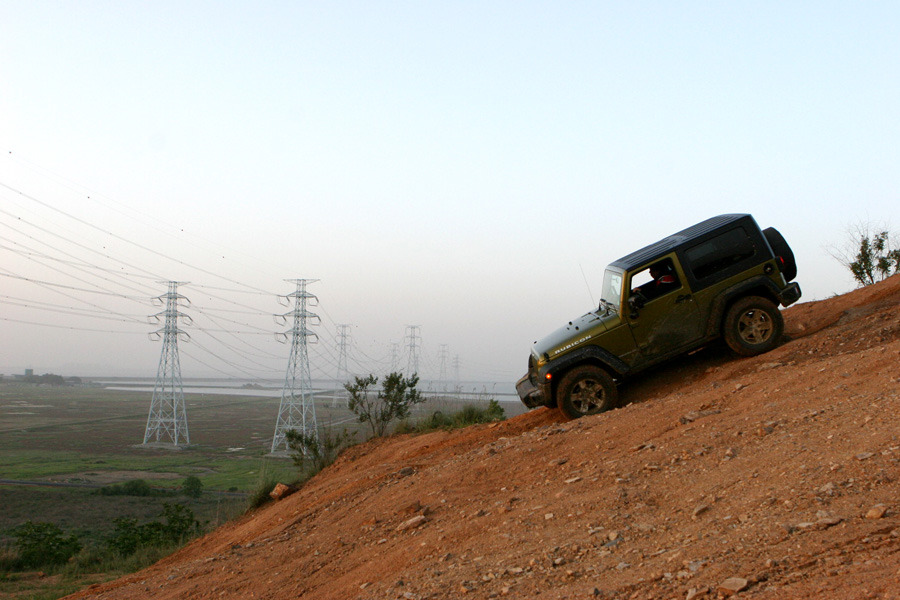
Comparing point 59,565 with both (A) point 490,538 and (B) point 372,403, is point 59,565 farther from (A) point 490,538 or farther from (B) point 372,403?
(A) point 490,538

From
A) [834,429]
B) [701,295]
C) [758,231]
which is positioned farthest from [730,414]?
[758,231]

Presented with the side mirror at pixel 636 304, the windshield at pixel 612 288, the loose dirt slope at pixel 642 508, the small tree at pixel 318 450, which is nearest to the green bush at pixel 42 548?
the small tree at pixel 318 450

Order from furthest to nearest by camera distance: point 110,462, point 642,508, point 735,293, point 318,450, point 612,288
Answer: point 110,462 → point 318,450 → point 612,288 → point 735,293 → point 642,508

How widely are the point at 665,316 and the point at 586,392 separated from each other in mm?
1682

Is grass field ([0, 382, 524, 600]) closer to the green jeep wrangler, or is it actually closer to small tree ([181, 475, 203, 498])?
small tree ([181, 475, 203, 498])

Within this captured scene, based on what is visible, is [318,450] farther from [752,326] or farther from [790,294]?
[790,294]

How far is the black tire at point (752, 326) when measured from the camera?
1040 centimetres

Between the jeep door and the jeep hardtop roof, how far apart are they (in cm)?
14

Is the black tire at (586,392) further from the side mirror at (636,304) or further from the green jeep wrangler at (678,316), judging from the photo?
the side mirror at (636,304)

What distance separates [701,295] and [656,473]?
486 centimetres

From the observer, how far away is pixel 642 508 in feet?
18.1

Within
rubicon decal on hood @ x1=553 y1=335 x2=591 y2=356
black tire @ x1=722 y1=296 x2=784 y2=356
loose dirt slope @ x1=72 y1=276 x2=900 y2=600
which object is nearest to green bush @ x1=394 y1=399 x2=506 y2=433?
loose dirt slope @ x1=72 y1=276 x2=900 y2=600

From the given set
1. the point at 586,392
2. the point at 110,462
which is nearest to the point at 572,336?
the point at 586,392

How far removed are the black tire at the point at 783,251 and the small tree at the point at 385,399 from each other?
8.33 m
